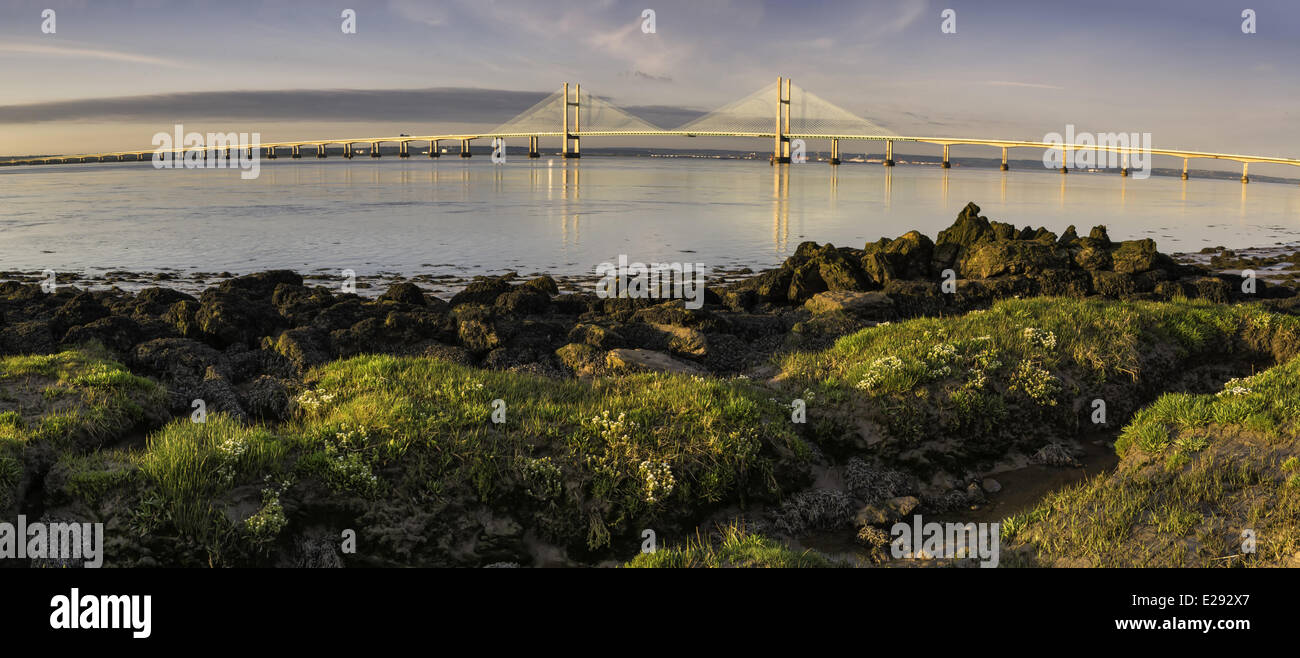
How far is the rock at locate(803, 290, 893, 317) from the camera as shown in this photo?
20597 mm

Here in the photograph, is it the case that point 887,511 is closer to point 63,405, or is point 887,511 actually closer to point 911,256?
point 63,405

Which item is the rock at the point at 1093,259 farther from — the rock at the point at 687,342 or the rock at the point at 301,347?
the rock at the point at 301,347

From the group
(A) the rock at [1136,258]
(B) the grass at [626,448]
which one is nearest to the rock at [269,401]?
(B) the grass at [626,448]

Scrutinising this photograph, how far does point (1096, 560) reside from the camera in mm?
7352

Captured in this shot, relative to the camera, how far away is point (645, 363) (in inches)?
582

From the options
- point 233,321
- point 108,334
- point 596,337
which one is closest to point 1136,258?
point 596,337

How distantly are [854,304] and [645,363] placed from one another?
26.0 ft

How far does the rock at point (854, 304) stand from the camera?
67.6ft

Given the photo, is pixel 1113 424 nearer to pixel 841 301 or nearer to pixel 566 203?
pixel 841 301

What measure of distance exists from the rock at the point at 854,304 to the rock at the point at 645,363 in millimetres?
6364

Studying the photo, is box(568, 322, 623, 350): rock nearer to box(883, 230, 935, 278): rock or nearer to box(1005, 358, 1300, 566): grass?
box(1005, 358, 1300, 566): grass

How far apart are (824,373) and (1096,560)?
20.7 feet

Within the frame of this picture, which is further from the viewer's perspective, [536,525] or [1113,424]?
[1113,424]
